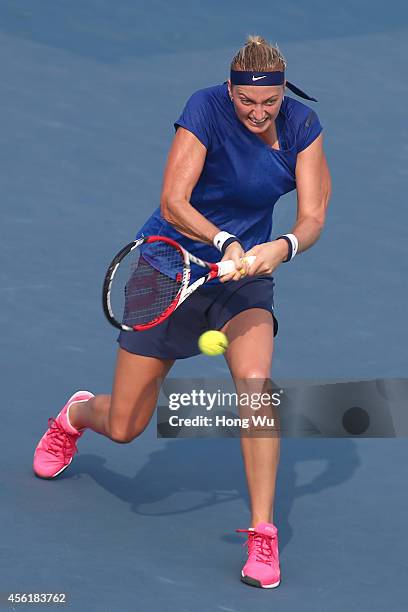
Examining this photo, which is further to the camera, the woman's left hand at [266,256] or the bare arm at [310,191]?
the bare arm at [310,191]

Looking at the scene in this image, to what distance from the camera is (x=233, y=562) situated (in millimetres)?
7227

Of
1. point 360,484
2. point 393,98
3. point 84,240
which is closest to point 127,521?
point 360,484

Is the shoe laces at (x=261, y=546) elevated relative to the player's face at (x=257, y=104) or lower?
lower

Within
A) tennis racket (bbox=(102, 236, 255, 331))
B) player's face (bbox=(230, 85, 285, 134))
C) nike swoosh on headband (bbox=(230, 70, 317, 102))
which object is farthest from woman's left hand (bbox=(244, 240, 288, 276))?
nike swoosh on headband (bbox=(230, 70, 317, 102))

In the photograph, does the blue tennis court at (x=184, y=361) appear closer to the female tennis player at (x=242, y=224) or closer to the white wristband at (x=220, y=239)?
the female tennis player at (x=242, y=224)

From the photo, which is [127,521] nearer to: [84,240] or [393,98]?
[84,240]

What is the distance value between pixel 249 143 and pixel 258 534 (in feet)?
5.44

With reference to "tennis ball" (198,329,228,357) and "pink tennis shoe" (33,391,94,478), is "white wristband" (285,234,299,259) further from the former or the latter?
"pink tennis shoe" (33,391,94,478)

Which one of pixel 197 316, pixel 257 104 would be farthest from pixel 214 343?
pixel 257 104

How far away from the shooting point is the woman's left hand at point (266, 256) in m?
7.06

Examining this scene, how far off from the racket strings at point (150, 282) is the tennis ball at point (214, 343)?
24 centimetres

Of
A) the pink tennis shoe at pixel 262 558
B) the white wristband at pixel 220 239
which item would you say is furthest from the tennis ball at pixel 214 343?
the pink tennis shoe at pixel 262 558

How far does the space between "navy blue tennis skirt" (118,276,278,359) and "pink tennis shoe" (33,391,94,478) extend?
698mm

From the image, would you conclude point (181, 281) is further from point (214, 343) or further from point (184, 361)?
point (184, 361)
